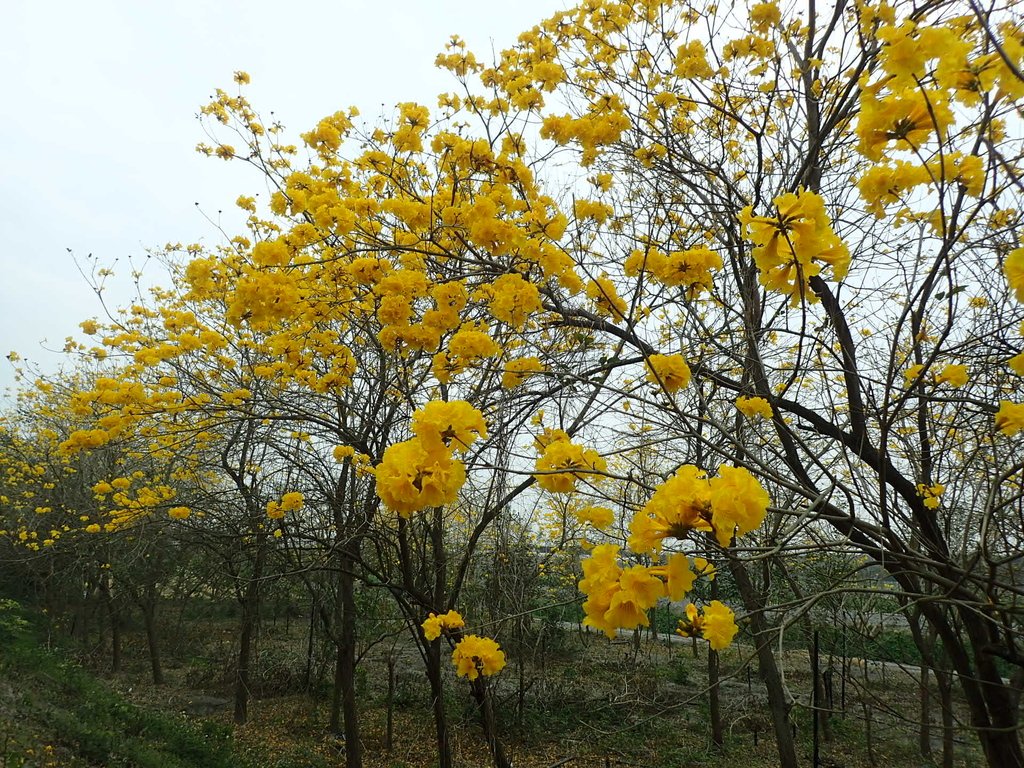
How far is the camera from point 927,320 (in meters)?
4.79

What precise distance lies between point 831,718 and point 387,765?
7276mm

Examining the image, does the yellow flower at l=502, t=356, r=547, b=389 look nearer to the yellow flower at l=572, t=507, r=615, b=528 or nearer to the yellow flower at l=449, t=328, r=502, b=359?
the yellow flower at l=449, t=328, r=502, b=359

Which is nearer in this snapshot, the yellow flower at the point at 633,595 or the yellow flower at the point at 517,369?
the yellow flower at the point at 633,595

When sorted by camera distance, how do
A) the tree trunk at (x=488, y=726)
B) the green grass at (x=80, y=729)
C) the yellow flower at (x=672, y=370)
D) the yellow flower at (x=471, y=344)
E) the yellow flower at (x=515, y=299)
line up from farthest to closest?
the green grass at (x=80, y=729) → the tree trunk at (x=488, y=726) → the yellow flower at (x=471, y=344) → the yellow flower at (x=515, y=299) → the yellow flower at (x=672, y=370)

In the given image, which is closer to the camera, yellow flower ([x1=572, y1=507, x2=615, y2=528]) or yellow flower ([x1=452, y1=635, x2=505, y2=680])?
yellow flower ([x1=572, y1=507, x2=615, y2=528])

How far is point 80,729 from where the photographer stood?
17.1 feet

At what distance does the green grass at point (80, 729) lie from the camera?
4.69 m

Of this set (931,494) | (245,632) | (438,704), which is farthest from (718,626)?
(245,632)

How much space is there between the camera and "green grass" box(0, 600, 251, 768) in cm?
469

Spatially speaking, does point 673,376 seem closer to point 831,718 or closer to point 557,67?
point 557,67

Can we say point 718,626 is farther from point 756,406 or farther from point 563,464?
point 756,406

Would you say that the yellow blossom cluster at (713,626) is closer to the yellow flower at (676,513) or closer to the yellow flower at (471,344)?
the yellow flower at (676,513)

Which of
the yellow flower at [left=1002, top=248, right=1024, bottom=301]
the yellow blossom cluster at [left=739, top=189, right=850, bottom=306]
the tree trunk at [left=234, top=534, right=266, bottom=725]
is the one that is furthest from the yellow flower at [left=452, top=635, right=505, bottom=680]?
the tree trunk at [left=234, top=534, right=266, bottom=725]

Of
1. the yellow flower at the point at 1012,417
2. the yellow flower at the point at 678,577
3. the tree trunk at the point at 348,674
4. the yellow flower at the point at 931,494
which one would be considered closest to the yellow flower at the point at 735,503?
the yellow flower at the point at 678,577
